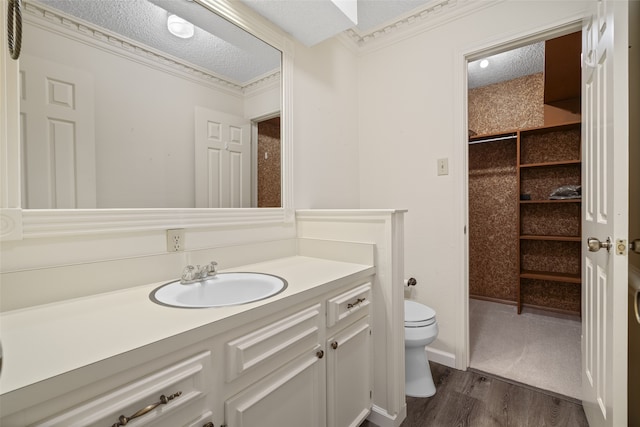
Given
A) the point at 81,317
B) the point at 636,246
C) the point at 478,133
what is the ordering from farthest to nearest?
the point at 478,133, the point at 636,246, the point at 81,317

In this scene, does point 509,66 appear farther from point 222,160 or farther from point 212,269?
point 212,269

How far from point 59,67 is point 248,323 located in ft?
3.54

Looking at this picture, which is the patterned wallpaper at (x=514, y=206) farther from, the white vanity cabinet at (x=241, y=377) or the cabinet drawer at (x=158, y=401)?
the cabinet drawer at (x=158, y=401)

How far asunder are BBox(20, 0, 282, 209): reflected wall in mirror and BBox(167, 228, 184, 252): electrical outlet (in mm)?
120

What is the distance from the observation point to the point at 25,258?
88 centimetres

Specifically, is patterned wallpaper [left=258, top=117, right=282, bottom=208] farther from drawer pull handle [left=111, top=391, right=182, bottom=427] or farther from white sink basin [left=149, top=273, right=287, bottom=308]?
drawer pull handle [left=111, top=391, right=182, bottom=427]

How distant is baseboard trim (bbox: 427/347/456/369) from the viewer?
1.92m

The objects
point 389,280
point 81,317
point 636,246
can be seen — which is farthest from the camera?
point 389,280

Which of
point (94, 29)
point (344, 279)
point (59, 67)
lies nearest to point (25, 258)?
point (59, 67)

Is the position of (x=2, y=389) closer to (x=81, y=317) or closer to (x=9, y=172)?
(x=81, y=317)

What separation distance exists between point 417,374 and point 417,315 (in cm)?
33

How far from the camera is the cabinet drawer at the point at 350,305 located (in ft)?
3.73

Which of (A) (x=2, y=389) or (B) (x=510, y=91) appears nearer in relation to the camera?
(A) (x=2, y=389)

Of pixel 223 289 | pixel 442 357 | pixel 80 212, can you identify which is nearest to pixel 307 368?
pixel 223 289
